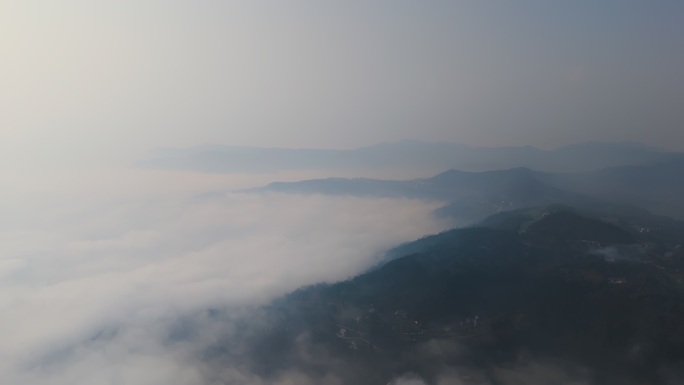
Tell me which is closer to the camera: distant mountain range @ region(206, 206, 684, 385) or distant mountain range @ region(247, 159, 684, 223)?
distant mountain range @ region(206, 206, 684, 385)

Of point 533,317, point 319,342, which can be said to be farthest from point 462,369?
point 319,342

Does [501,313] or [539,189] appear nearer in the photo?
[501,313]

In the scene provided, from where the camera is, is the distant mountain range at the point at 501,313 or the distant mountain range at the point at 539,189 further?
the distant mountain range at the point at 539,189

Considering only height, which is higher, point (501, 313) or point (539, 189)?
point (539, 189)
